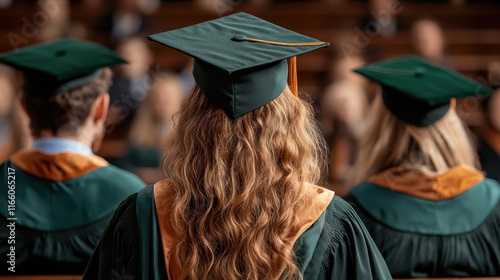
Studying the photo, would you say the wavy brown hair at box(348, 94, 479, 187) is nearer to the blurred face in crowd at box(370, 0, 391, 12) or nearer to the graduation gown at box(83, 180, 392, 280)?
the graduation gown at box(83, 180, 392, 280)

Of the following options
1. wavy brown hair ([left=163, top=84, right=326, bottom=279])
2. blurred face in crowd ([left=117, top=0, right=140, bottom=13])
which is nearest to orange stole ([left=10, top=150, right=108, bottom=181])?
wavy brown hair ([left=163, top=84, right=326, bottom=279])

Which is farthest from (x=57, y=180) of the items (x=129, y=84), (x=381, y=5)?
(x=381, y=5)

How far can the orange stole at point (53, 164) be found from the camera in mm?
2975

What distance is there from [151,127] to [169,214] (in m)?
4.94

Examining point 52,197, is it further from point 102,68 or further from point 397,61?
point 397,61

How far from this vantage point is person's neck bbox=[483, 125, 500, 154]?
5.98 m

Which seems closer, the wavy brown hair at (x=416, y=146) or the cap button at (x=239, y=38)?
the cap button at (x=239, y=38)

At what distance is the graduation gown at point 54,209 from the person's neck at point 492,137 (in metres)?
3.64

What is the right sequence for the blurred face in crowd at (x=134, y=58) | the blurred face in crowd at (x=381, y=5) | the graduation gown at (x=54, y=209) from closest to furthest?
the graduation gown at (x=54, y=209), the blurred face in crowd at (x=134, y=58), the blurred face in crowd at (x=381, y=5)

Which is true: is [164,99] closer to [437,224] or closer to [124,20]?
[124,20]

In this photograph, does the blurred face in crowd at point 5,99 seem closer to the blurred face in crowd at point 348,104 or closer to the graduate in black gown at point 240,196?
the blurred face in crowd at point 348,104

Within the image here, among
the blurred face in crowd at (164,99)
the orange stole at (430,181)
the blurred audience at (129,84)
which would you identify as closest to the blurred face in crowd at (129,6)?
the blurred audience at (129,84)

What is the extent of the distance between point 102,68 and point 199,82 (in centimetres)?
117

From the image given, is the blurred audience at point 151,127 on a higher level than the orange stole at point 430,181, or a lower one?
lower
